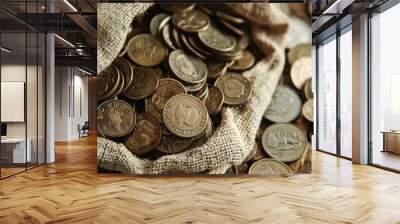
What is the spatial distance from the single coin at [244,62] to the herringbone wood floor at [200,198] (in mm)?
1714

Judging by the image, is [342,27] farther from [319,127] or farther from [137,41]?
[137,41]

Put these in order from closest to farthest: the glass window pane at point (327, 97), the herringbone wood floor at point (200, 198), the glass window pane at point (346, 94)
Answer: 1. the herringbone wood floor at point (200, 198)
2. the glass window pane at point (346, 94)
3. the glass window pane at point (327, 97)

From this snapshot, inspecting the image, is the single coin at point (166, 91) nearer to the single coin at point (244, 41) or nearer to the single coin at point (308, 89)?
the single coin at point (244, 41)

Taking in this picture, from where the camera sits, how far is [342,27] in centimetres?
823

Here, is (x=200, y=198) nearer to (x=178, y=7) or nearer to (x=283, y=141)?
(x=283, y=141)

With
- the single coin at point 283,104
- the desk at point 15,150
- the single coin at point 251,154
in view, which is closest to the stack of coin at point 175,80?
the single coin at point 283,104

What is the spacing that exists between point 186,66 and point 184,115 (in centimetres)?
76

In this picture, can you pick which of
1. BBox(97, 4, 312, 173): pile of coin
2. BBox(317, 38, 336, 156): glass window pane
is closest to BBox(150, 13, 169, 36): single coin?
BBox(97, 4, 312, 173): pile of coin

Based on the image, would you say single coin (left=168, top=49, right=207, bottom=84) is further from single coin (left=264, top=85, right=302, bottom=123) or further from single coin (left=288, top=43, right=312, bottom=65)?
single coin (left=288, top=43, right=312, bottom=65)

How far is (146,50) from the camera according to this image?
19.4ft

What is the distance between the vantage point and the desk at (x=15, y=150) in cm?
584

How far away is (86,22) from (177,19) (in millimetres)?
2579

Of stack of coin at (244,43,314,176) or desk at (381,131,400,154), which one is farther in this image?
desk at (381,131,400,154)

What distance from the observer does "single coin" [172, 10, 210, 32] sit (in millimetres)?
5844
